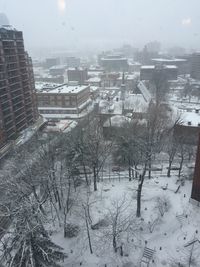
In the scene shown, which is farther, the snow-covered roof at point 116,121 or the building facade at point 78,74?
the building facade at point 78,74

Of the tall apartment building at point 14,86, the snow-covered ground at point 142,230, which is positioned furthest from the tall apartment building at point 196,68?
the snow-covered ground at point 142,230

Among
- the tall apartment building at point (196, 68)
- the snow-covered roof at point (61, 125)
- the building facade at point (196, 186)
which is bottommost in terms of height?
the snow-covered roof at point (61, 125)

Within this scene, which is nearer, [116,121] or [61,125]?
[116,121]

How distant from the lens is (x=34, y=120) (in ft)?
178

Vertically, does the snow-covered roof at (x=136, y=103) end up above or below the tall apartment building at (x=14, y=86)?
below

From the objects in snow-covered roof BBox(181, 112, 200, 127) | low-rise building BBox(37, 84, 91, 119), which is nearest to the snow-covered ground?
snow-covered roof BBox(181, 112, 200, 127)

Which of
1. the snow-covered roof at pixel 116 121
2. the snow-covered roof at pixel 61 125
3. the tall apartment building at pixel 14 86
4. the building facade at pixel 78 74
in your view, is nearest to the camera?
the tall apartment building at pixel 14 86

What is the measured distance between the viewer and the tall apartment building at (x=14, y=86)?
136 ft

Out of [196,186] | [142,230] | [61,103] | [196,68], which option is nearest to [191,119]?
[196,186]

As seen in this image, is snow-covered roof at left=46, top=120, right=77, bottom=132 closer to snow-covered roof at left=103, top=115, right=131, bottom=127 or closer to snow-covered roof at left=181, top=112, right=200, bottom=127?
snow-covered roof at left=103, top=115, right=131, bottom=127

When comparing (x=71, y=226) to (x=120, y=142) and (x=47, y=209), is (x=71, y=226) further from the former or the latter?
(x=120, y=142)

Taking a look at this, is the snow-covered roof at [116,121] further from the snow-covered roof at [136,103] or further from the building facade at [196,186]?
the building facade at [196,186]

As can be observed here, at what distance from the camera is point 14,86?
45.5m

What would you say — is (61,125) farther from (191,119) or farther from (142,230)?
(142,230)
